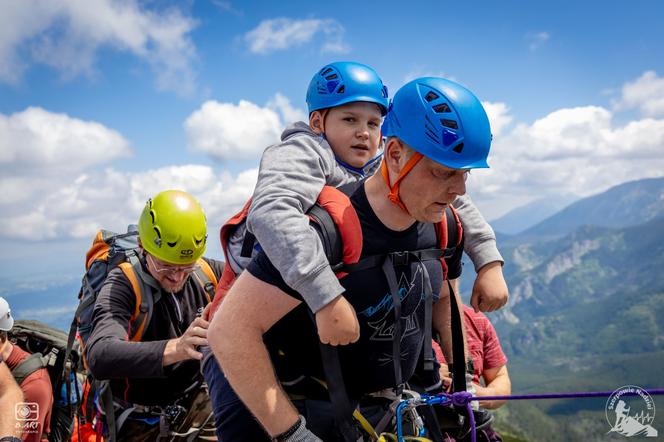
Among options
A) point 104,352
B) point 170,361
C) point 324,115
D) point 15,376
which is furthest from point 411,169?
point 15,376

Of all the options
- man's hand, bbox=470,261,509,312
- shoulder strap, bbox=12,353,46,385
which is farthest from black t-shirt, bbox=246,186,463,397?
shoulder strap, bbox=12,353,46,385

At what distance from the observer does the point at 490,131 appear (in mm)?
3229

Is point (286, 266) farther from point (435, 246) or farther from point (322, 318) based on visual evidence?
point (435, 246)

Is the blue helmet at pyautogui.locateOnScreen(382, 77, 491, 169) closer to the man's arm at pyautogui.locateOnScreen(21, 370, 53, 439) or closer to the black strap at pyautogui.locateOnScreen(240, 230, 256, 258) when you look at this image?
the black strap at pyautogui.locateOnScreen(240, 230, 256, 258)

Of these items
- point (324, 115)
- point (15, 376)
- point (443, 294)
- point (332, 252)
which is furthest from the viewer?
point (15, 376)

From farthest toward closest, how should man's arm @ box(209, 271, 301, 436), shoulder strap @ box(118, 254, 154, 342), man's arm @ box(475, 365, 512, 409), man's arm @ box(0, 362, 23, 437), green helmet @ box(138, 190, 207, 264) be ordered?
man's arm @ box(475, 365, 512, 409) → green helmet @ box(138, 190, 207, 264) → man's arm @ box(0, 362, 23, 437) → shoulder strap @ box(118, 254, 154, 342) → man's arm @ box(209, 271, 301, 436)

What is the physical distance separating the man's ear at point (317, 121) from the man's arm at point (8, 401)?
5.84 metres

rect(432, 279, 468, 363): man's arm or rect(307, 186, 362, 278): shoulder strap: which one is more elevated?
rect(307, 186, 362, 278): shoulder strap

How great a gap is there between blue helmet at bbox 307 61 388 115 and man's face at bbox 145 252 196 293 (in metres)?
3.32

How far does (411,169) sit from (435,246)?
0.74 meters

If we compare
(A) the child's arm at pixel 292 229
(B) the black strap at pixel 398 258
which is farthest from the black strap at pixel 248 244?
(B) the black strap at pixel 398 258

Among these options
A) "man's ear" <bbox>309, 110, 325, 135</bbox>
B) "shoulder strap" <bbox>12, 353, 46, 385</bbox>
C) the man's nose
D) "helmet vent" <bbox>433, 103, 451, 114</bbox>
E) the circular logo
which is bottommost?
the circular logo

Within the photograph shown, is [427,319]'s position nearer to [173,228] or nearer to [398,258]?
[398,258]

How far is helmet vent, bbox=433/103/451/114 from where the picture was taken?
309cm
